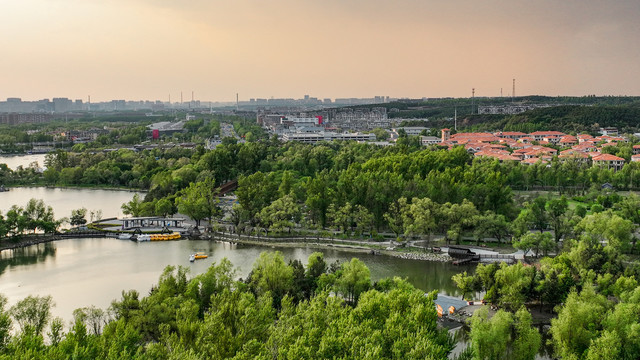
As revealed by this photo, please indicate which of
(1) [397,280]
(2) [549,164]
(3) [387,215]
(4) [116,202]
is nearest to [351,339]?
(1) [397,280]

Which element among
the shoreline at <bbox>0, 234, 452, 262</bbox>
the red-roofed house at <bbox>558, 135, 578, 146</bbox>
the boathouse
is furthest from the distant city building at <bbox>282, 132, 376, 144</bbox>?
the shoreline at <bbox>0, 234, 452, 262</bbox>

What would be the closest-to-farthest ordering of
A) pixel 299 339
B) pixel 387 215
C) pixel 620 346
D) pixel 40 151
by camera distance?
pixel 299 339 < pixel 620 346 < pixel 387 215 < pixel 40 151

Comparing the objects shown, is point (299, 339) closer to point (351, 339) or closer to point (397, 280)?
point (351, 339)

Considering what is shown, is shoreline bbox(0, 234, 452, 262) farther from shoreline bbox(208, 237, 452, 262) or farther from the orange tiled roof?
the orange tiled roof

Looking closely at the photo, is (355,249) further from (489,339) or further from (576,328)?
(576,328)

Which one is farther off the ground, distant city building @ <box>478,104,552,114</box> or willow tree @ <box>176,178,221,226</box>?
distant city building @ <box>478,104,552,114</box>

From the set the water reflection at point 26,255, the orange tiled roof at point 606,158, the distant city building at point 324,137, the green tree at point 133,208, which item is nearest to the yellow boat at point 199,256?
the water reflection at point 26,255
